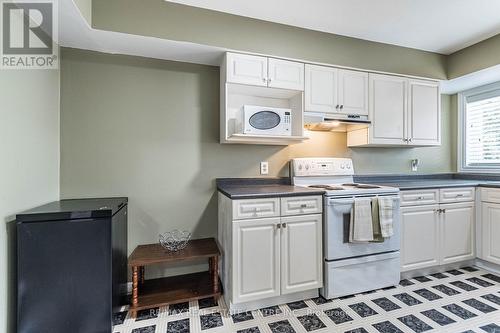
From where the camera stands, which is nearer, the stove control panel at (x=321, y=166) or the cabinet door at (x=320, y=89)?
the cabinet door at (x=320, y=89)

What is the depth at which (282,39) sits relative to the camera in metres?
2.25

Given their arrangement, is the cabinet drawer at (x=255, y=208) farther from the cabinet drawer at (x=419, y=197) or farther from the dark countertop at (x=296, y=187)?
the cabinet drawer at (x=419, y=197)

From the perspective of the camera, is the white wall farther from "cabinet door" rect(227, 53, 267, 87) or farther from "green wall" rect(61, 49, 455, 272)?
"cabinet door" rect(227, 53, 267, 87)

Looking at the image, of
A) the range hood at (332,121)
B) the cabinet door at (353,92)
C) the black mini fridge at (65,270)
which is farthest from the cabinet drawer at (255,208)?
the cabinet door at (353,92)

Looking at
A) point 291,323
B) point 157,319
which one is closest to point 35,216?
point 157,319

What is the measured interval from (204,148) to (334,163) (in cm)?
145

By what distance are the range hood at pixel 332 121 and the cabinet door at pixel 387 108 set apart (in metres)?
0.15

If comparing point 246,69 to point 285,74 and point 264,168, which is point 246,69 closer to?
point 285,74

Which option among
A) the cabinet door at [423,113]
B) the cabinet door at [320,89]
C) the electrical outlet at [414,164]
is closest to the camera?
the cabinet door at [320,89]

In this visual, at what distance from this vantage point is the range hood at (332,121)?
2.35m

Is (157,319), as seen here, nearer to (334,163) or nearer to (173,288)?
(173,288)

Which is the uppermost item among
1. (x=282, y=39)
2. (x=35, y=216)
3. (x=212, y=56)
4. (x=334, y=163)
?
(x=282, y=39)

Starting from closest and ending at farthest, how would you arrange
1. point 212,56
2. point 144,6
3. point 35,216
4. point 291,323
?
point 35,216 → point 291,323 → point 144,6 → point 212,56

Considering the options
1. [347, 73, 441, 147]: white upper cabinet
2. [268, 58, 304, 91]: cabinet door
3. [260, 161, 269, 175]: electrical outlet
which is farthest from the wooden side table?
[347, 73, 441, 147]: white upper cabinet
